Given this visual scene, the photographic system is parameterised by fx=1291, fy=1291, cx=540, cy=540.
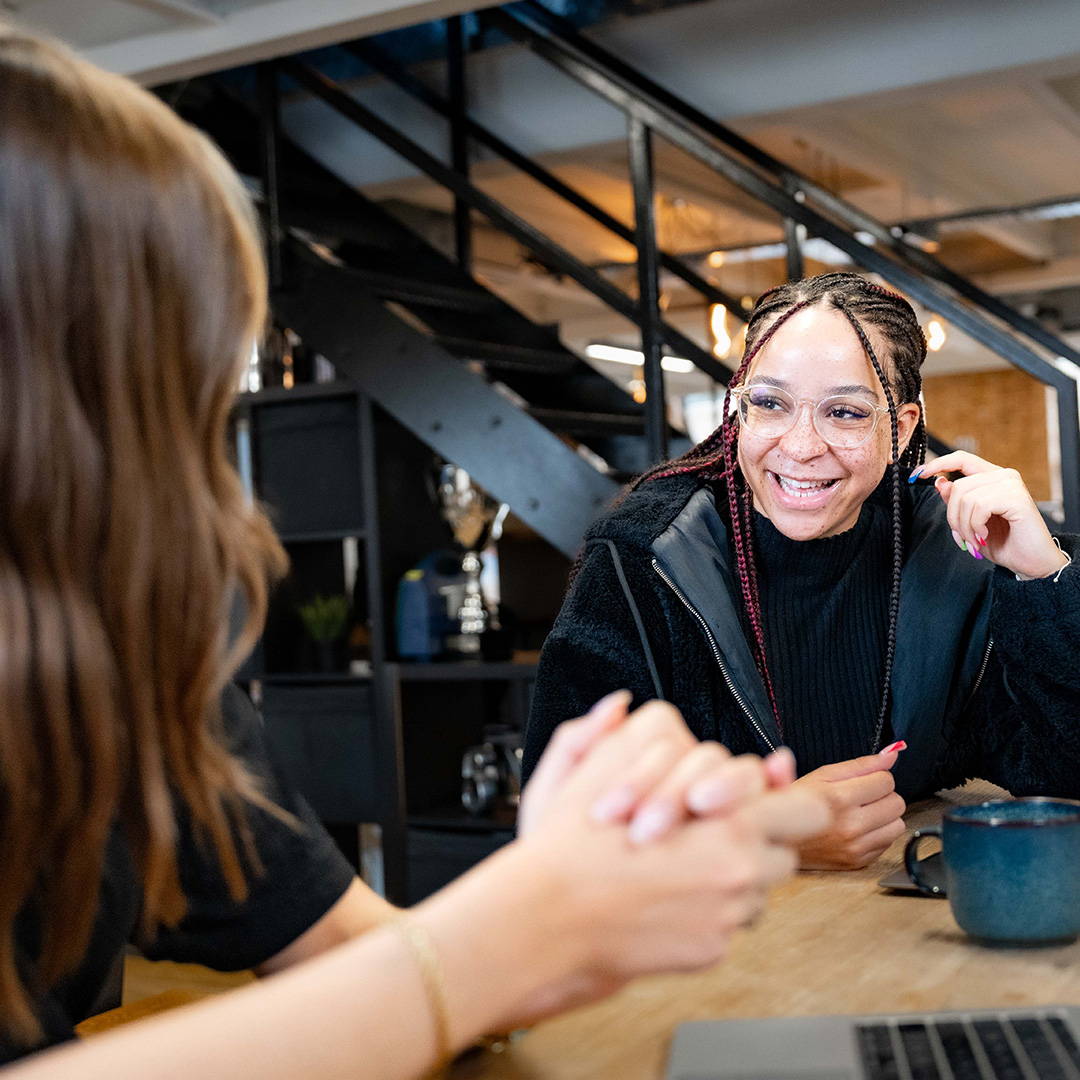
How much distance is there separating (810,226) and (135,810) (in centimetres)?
290

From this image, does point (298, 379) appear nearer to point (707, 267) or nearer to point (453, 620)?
point (453, 620)

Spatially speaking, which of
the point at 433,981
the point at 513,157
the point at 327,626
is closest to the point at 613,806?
the point at 433,981

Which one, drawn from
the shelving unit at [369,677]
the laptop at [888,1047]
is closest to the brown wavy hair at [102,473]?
the laptop at [888,1047]

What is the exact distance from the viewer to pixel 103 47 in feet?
13.1

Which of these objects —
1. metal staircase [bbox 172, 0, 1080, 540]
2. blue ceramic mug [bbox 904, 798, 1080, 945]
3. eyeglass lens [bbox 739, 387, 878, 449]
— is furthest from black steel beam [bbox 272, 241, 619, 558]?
blue ceramic mug [bbox 904, 798, 1080, 945]

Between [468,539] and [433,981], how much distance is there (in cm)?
317

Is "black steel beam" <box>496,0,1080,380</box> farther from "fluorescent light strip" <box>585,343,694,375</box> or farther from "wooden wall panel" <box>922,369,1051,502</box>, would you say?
"wooden wall panel" <box>922,369,1051,502</box>

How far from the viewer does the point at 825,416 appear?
165 centimetres

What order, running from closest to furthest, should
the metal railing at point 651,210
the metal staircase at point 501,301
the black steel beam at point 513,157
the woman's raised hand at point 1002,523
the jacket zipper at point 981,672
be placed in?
the woman's raised hand at point 1002,523
the jacket zipper at point 981,672
the metal railing at point 651,210
the metal staircase at point 501,301
the black steel beam at point 513,157

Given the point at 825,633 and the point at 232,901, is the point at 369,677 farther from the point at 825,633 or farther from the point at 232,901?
the point at 232,901

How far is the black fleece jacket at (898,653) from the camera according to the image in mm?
1480

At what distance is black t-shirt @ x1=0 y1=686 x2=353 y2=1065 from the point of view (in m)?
0.85

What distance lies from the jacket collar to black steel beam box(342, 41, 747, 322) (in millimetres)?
2494

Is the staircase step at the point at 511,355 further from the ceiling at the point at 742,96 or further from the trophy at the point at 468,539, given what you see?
the ceiling at the point at 742,96
